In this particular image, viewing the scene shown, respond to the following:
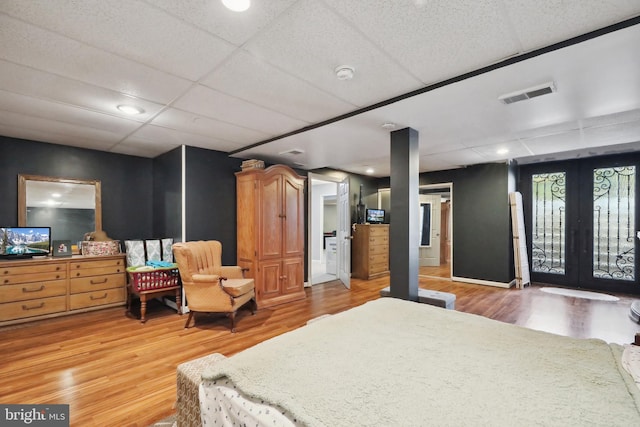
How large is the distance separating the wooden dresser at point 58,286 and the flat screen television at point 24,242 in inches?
9.3

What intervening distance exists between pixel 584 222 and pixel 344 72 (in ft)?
19.5

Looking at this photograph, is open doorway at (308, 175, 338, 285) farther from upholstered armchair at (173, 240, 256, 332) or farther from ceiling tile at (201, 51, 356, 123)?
ceiling tile at (201, 51, 356, 123)

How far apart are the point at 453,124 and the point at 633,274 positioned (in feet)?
15.8

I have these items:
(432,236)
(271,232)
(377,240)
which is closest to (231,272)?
(271,232)

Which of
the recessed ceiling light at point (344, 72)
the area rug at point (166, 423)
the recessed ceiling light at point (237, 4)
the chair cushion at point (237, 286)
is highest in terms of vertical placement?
the recessed ceiling light at point (237, 4)

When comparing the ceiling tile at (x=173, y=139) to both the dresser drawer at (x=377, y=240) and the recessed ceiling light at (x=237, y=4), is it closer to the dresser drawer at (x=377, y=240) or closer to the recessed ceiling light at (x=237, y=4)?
the recessed ceiling light at (x=237, y=4)

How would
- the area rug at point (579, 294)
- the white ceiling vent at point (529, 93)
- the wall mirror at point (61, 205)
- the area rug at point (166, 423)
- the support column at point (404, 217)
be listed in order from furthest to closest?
the area rug at point (579, 294) → the wall mirror at point (61, 205) → the support column at point (404, 217) → the white ceiling vent at point (529, 93) → the area rug at point (166, 423)

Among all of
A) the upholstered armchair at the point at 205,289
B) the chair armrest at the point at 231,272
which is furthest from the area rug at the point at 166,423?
the chair armrest at the point at 231,272

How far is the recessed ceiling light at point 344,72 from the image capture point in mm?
2017

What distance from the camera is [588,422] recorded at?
2.96 feet

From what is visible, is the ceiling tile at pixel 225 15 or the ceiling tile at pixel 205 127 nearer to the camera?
the ceiling tile at pixel 225 15

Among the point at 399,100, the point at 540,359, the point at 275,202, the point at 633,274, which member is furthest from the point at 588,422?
the point at 633,274

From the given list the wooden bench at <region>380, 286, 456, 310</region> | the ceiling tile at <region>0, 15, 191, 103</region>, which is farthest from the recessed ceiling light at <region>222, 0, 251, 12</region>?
the wooden bench at <region>380, 286, 456, 310</region>

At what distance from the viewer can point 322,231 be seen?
28.7 feet
